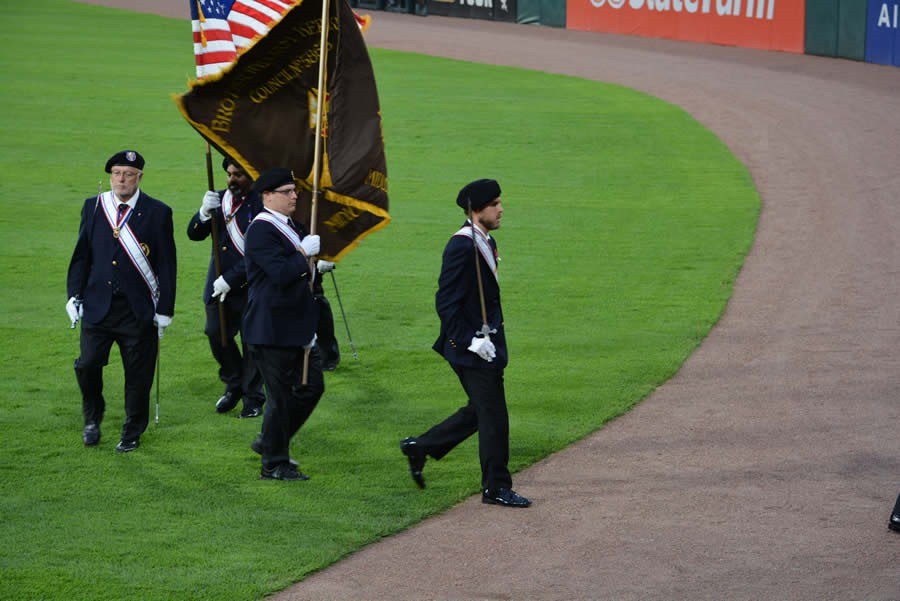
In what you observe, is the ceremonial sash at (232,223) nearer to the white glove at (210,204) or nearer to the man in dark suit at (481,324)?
the white glove at (210,204)

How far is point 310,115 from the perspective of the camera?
9430 millimetres

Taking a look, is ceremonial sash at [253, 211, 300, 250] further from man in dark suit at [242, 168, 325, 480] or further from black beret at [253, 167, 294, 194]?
black beret at [253, 167, 294, 194]

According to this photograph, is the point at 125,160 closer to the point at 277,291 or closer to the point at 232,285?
the point at 232,285

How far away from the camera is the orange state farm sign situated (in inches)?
1148

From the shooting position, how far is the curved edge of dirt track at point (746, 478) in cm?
716

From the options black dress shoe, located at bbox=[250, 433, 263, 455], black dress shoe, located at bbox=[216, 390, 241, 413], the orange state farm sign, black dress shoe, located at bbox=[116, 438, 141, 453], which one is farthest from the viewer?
A: the orange state farm sign

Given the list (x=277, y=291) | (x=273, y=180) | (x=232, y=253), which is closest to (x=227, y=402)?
(x=232, y=253)

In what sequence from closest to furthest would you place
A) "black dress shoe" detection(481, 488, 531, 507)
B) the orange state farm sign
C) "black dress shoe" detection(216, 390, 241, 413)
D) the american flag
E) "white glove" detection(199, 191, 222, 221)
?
"black dress shoe" detection(481, 488, 531, 507)
"white glove" detection(199, 191, 222, 221)
"black dress shoe" detection(216, 390, 241, 413)
the american flag
the orange state farm sign

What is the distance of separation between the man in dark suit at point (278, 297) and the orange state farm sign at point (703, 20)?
22.3m

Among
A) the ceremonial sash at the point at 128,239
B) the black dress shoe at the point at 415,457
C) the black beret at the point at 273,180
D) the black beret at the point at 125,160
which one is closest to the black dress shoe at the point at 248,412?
the ceremonial sash at the point at 128,239

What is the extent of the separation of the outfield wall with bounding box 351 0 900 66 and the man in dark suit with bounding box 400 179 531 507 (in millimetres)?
19579

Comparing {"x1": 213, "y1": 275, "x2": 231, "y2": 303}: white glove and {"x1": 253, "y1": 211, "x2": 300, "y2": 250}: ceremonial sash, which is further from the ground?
{"x1": 253, "y1": 211, "x2": 300, "y2": 250}: ceremonial sash

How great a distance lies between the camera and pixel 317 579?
23.7 feet

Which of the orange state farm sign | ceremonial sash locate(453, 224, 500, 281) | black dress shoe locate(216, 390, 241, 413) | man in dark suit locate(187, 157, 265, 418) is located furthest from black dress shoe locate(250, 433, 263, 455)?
the orange state farm sign
